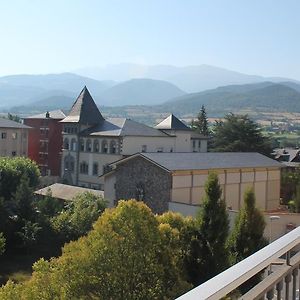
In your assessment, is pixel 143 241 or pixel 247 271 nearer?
pixel 247 271

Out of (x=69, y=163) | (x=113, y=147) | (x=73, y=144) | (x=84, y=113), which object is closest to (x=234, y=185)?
(x=113, y=147)

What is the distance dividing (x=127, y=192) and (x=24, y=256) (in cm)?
674

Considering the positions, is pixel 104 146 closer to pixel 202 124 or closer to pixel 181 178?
pixel 181 178

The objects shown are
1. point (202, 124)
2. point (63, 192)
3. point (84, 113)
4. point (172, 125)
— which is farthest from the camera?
point (202, 124)

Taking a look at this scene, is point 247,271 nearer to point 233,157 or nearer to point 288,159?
point 233,157

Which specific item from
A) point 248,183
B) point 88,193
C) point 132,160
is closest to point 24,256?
point 88,193

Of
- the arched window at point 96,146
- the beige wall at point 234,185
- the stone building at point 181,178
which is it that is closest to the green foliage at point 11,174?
the stone building at point 181,178

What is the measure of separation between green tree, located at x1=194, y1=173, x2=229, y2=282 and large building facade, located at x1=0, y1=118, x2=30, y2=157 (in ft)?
123

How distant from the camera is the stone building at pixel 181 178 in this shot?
1092 inches

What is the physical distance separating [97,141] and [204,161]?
1830cm

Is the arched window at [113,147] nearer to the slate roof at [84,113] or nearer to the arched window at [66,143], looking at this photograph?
the slate roof at [84,113]

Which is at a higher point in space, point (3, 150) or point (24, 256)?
point (3, 150)

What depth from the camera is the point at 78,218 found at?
28438 mm

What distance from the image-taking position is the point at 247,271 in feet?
6.84
